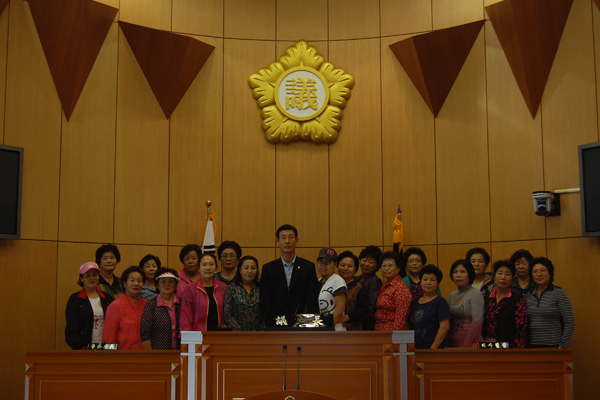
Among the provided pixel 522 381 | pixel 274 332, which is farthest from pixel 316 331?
pixel 522 381

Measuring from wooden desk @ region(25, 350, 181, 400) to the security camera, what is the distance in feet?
11.9

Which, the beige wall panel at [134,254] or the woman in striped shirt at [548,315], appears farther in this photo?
the beige wall panel at [134,254]

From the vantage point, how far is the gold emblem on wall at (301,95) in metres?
7.14

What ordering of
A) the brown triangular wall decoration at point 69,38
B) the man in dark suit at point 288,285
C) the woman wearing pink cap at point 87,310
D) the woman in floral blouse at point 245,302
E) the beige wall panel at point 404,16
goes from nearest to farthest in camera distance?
the woman in floral blouse at point 245,302 < the man in dark suit at point 288,285 < the woman wearing pink cap at point 87,310 < the brown triangular wall decoration at point 69,38 < the beige wall panel at point 404,16

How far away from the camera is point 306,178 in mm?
7152

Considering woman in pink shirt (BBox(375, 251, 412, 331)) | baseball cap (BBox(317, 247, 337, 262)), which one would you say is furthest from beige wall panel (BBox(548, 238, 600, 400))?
baseball cap (BBox(317, 247, 337, 262))

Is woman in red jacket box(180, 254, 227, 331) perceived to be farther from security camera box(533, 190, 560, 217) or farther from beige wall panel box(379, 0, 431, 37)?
beige wall panel box(379, 0, 431, 37)

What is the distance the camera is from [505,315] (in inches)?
189

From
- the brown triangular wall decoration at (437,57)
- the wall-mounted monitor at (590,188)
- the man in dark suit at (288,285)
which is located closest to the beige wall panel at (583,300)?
the wall-mounted monitor at (590,188)

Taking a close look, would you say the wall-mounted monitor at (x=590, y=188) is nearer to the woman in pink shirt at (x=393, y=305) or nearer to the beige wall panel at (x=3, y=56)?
the woman in pink shirt at (x=393, y=305)

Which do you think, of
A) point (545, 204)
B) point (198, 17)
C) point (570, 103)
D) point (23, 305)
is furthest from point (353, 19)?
point (23, 305)

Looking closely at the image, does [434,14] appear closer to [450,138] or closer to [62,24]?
[450,138]

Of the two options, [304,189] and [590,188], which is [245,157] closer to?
[304,189]

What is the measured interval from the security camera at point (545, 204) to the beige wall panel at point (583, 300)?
30 cm
